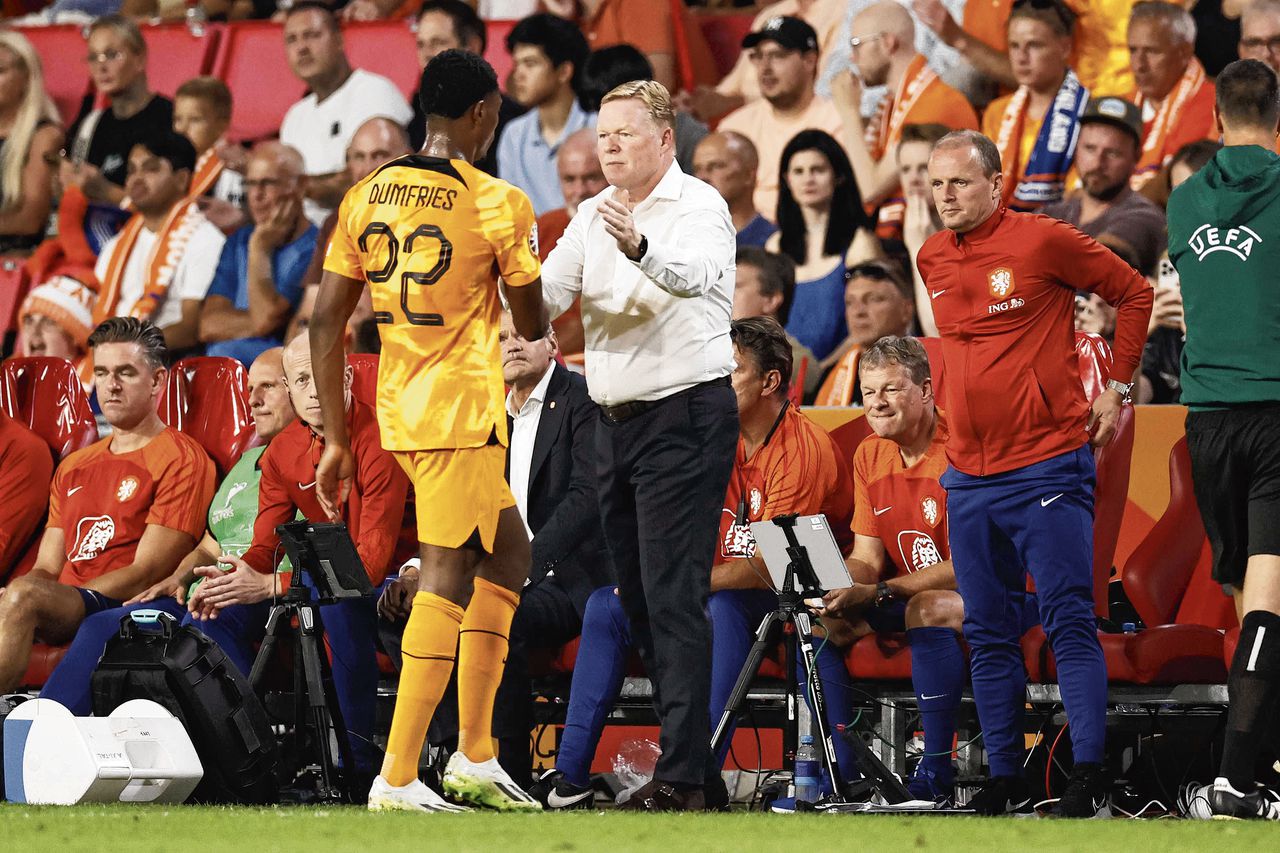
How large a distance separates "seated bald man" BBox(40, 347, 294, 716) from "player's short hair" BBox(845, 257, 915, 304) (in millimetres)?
2679

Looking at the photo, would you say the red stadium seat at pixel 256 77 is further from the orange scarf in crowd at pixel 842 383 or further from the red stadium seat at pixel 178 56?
the orange scarf in crowd at pixel 842 383

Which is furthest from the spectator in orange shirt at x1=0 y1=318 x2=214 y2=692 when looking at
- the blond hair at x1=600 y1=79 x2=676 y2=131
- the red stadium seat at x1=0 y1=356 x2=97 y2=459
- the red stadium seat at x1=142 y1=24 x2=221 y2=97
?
the red stadium seat at x1=142 y1=24 x2=221 y2=97

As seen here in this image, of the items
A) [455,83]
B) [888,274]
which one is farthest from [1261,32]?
[455,83]

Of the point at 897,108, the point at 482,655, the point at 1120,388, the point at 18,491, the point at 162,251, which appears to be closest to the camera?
the point at 482,655

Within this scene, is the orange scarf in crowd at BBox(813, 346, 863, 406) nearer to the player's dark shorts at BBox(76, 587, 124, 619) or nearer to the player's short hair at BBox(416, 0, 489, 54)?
the player's short hair at BBox(416, 0, 489, 54)

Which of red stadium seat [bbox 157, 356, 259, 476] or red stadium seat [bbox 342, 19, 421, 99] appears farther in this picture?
red stadium seat [bbox 342, 19, 421, 99]

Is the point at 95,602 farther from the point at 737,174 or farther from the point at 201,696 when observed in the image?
the point at 737,174

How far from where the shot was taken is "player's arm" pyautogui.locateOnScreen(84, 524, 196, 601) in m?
6.05

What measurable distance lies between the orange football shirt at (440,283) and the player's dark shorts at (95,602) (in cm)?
245

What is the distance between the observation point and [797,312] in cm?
779

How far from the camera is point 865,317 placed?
7.55 m

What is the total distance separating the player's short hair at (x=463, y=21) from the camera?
9.27 metres

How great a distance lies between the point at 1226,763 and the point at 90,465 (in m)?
4.33

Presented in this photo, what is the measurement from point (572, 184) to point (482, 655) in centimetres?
496
